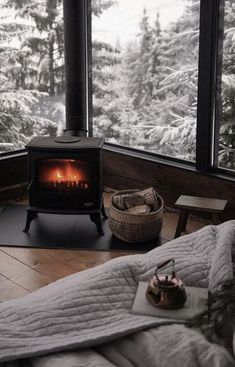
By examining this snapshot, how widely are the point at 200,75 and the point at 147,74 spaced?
1.85 feet

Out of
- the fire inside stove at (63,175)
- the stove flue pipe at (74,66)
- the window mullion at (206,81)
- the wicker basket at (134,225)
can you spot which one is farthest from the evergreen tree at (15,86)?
the window mullion at (206,81)

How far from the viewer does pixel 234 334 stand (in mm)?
1151

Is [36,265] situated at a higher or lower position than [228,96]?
lower

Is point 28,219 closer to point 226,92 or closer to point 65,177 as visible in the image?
point 65,177

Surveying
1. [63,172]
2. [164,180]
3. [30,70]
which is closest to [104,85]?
[30,70]

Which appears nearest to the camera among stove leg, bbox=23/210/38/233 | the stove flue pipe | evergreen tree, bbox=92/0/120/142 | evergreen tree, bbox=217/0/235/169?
evergreen tree, bbox=217/0/235/169

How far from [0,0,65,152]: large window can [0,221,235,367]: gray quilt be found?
106 inches

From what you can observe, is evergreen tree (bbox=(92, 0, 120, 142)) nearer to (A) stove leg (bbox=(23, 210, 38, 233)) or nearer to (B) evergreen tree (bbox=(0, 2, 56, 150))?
(B) evergreen tree (bbox=(0, 2, 56, 150))

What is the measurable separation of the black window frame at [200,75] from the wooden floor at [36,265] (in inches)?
27.6

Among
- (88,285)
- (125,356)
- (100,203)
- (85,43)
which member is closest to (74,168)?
(100,203)

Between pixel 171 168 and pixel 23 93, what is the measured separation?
1402 mm

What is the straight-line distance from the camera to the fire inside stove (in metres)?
3.37

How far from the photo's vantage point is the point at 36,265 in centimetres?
297

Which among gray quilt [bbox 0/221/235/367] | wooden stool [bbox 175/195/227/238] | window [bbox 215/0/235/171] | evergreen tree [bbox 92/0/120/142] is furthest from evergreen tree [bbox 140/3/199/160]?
gray quilt [bbox 0/221/235/367]
